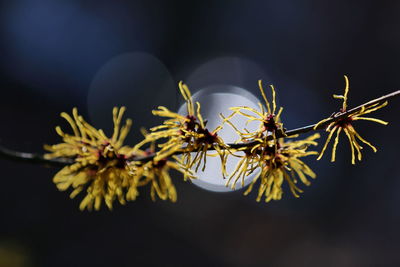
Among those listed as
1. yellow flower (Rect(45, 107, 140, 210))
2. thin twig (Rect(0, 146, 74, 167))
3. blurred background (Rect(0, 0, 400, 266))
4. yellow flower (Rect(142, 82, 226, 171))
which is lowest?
thin twig (Rect(0, 146, 74, 167))

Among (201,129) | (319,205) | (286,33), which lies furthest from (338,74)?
(201,129)

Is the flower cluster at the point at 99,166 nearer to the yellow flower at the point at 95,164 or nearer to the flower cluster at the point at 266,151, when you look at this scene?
the yellow flower at the point at 95,164

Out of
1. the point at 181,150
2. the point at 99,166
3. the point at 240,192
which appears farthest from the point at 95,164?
the point at 240,192

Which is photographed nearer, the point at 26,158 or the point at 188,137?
the point at 26,158

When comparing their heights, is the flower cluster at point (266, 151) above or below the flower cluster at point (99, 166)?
above

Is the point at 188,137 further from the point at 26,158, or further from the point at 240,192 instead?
the point at 240,192

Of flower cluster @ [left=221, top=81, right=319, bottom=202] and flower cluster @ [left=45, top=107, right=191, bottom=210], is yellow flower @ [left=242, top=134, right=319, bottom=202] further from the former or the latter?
flower cluster @ [left=45, top=107, right=191, bottom=210]

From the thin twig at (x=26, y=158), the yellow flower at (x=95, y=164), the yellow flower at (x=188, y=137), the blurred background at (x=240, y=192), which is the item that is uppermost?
the blurred background at (x=240, y=192)

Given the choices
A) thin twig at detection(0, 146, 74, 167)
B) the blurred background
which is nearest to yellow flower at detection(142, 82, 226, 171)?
Answer: thin twig at detection(0, 146, 74, 167)

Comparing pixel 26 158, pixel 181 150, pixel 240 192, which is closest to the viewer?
pixel 26 158

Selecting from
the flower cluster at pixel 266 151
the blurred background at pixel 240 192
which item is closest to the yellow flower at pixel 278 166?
the flower cluster at pixel 266 151

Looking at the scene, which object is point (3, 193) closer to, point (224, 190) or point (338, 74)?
point (224, 190)
